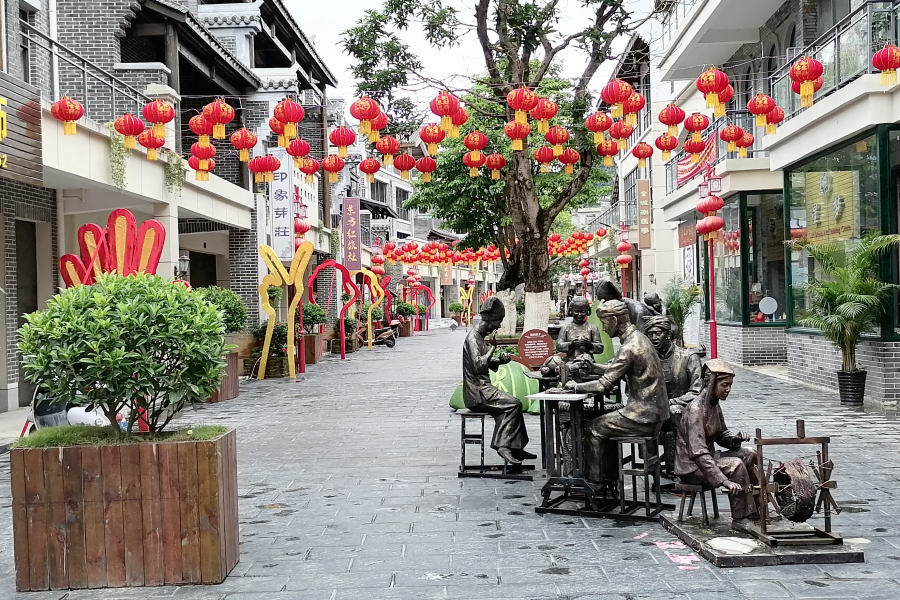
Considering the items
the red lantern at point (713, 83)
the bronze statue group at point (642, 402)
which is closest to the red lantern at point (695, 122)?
the red lantern at point (713, 83)

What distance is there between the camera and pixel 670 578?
5.02 m

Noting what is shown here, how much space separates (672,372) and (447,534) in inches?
108

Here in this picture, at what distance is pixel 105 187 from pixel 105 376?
8.75 metres

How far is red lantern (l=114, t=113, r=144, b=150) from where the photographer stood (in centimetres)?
1180

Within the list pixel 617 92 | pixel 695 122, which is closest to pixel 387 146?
pixel 617 92

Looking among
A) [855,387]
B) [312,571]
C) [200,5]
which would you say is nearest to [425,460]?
[312,571]

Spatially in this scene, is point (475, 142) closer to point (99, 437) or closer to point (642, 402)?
point (642, 402)

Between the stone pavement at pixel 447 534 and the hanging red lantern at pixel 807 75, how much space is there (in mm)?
3948

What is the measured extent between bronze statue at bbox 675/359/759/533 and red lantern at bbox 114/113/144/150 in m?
8.90

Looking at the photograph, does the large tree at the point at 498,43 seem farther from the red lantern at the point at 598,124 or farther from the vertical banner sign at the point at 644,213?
the vertical banner sign at the point at 644,213

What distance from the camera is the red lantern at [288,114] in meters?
11.3

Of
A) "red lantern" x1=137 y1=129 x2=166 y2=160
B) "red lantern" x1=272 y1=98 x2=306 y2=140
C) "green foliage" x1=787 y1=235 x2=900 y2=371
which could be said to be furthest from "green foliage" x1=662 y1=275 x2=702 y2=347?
"red lantern" x1=137 y1=129 x2=166 y2=160

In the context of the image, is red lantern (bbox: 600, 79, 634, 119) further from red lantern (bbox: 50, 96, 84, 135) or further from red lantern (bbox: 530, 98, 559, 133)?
red lantern (bbox: 50, 96, 84, 135)

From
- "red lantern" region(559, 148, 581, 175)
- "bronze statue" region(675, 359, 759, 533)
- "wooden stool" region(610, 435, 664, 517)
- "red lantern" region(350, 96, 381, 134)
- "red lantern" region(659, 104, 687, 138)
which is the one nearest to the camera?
"bronze statue" region(675, 359, 759, 533)
